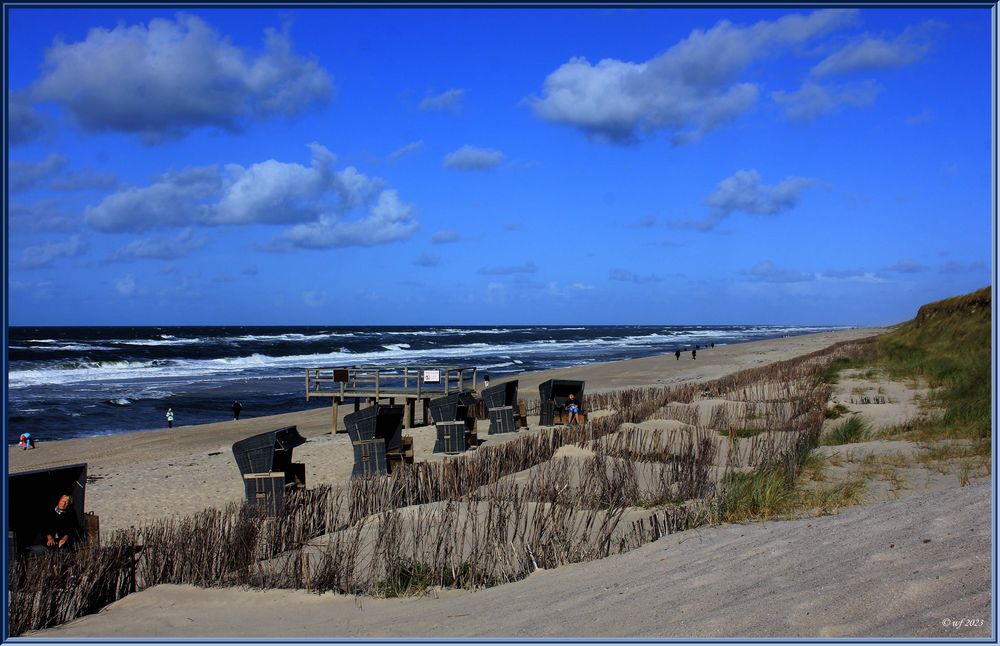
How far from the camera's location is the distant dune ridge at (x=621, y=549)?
4.91 meters

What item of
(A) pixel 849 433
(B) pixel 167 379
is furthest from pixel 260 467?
(B) pixel 167 379

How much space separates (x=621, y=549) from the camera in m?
6.81

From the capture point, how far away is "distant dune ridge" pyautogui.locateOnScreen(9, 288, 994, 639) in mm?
4906

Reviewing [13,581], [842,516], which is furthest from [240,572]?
[842,516]

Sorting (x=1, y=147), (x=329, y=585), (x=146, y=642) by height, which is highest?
(x=1, y=147)

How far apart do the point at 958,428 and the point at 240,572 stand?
34.4 feet

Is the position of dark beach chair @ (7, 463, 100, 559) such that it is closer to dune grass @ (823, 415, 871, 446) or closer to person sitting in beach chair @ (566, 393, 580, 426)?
dune grass @ (823, 415, 871, 446)

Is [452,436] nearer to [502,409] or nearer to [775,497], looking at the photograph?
[502,409]

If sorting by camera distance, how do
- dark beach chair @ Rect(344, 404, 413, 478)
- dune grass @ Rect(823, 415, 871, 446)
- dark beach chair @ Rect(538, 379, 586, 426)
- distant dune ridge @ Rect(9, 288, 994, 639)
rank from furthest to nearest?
dark beach chair @ Rect(538, 379, 586, 426), dark beach chair @ Rect(344, 404, 413, 478), dune grass @ Rect(823, 415, 871, 446), distant dune ridge @ Rect(9, 288, 994, 639)

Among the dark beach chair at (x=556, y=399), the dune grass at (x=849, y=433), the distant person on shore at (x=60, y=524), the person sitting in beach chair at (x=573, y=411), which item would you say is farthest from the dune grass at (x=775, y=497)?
the dark beach chair at (x=556, y=399)

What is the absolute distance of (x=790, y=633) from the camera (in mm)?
4461

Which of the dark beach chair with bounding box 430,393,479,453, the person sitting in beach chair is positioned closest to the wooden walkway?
the person sitting in beach chair

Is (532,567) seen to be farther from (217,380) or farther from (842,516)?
(217,380)

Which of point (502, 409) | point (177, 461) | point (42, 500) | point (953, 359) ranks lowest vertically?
point (177, 461)
